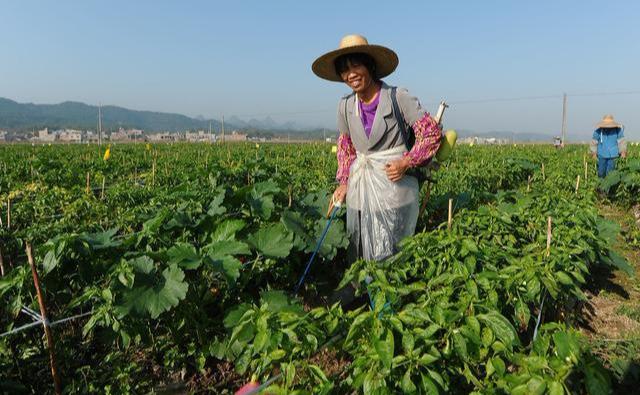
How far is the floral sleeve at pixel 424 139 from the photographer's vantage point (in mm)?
2607

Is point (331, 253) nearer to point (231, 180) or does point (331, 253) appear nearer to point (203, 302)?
point (203, 302)

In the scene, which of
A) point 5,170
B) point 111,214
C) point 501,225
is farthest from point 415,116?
point 5,170

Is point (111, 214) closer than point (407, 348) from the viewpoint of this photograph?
No

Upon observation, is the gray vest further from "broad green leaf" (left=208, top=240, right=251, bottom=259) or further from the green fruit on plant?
"broad green leaf" (left=208, top=240, right=251, bottom=259)

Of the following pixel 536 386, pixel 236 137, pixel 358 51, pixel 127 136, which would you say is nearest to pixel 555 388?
pixel 536 386

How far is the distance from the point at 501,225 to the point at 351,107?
52.7 inches

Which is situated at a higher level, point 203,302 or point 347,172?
point 347,172

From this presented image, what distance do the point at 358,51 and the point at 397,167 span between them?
29.3 inches

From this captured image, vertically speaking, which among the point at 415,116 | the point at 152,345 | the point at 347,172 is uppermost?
the point at 415,116

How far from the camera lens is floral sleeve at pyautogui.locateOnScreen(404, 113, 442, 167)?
8.55ft

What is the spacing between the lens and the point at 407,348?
4.56 ft

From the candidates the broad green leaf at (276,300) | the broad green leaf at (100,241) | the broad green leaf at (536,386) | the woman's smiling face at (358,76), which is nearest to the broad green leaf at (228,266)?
the broad green leaf at (276,300)

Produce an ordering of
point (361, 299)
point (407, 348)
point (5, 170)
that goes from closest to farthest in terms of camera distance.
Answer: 1. point (407, 348)
2. point (361, 299)
3. point (5, 170)

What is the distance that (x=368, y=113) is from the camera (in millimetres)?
2742
